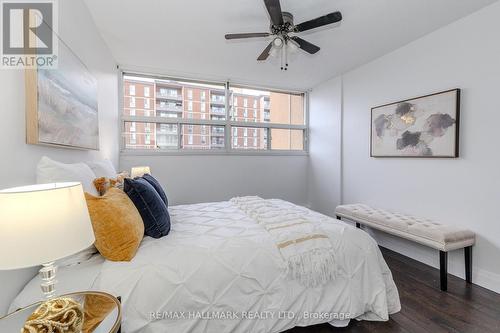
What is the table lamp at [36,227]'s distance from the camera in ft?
2.26

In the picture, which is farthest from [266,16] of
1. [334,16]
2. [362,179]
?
[362,179]

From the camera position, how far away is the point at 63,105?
164 cm

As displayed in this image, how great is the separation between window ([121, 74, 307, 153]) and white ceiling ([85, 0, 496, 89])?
16.7 inches

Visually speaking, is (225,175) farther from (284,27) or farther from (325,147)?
(284,27)

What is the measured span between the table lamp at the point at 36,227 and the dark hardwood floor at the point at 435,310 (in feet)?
4.98

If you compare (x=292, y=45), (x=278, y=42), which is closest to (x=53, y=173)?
(x=278, y=42)

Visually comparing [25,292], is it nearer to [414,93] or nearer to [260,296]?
[260,296]

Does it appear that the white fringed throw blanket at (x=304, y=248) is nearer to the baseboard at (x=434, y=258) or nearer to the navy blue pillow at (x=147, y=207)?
the navy blue pillow at (x=147, y=207)

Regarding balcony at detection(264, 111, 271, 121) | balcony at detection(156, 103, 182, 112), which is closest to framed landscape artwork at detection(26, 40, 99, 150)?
balcony at detection(156, 103, 182, 112)

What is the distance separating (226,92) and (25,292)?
368cm

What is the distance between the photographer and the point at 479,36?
7.20 feet

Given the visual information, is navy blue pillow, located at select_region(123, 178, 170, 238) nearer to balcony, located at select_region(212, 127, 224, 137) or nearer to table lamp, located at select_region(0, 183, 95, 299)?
table lamp, located at select_region(0, 183, 95, 299)

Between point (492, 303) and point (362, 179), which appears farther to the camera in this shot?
point (362, 179)

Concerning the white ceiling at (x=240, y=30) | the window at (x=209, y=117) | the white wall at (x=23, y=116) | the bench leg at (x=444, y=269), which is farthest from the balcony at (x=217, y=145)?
the bench leg at (x=444, y=269)
